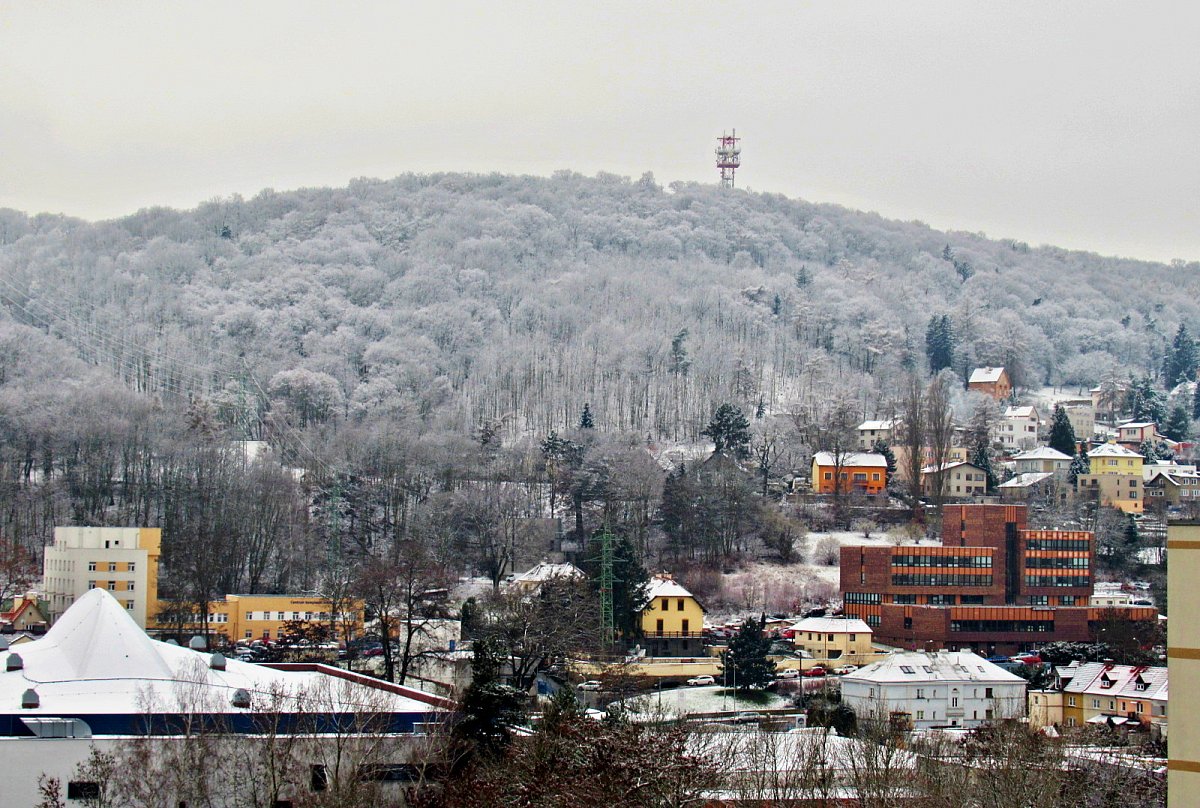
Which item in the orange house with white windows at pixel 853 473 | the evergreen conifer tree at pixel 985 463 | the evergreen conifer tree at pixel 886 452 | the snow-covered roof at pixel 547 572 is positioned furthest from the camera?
the evergreen conifer tree at pixel 886 452

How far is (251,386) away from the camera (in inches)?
4688

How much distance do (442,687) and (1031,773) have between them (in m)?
15.7

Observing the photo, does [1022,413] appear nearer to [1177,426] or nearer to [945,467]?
[1177,426]

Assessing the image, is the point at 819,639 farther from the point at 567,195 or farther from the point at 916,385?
the point at 567,195

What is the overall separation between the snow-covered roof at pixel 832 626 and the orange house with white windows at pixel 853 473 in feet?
94.4

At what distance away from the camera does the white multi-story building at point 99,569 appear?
64.2 meters

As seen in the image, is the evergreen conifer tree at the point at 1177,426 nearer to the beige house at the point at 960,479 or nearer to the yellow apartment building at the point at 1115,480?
the yellow apartment building at the point at 1115,480

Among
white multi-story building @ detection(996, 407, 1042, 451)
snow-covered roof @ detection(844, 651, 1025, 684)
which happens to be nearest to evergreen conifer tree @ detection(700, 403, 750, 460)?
white multi-story building @ detection(996, 407, 1042, 451)

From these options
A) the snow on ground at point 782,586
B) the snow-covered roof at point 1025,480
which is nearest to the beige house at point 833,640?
the snow on ground at point 782,586

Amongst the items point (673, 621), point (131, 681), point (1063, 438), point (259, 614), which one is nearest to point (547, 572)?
point (673, 621)

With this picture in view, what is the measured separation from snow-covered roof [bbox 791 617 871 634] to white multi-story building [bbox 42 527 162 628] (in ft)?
72.6

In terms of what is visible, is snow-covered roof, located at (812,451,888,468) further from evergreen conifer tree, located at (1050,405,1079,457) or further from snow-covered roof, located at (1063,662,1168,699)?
snow-covered roof, located at (1063,662,1168,699)

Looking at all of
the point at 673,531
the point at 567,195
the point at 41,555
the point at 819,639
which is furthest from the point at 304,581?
the point at 567,195

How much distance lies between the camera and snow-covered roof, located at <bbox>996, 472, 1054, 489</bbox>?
312ft
